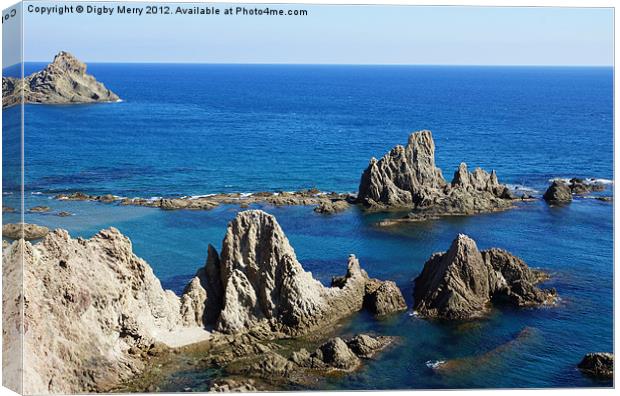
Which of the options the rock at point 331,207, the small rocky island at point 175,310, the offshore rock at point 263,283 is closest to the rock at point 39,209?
the rock at point 331,207

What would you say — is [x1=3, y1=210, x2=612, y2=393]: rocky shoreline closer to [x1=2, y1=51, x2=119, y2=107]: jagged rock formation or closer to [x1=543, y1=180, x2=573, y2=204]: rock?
[x1=543, y1=180, x2=573, y2=204]: rock

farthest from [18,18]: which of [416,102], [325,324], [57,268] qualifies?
[416,102]

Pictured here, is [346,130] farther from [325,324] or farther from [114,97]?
[325,324]

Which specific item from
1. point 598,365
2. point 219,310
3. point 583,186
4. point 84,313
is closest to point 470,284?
point 598,365

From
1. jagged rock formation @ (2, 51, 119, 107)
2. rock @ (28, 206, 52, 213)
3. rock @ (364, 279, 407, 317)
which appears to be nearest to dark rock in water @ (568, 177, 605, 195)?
rock @ (364, 279, 407, 317)

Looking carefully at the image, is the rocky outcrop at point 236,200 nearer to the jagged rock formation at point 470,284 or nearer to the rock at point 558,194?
the rock at point 558,194

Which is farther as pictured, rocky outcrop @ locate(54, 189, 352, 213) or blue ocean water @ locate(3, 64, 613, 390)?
rocky outcrop @ locate(54, 189, 352, 213)

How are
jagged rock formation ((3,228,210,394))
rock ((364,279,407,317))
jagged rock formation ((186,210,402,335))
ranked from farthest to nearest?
rock ((364,279,407,317))
jagged rock formation ((186,210,402,335))
jagged rock formation ((3,228,210,394))
